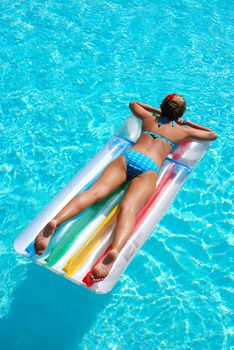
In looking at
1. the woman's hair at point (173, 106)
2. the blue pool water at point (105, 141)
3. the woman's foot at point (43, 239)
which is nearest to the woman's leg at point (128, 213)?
the woman's foot at point (43, 239)

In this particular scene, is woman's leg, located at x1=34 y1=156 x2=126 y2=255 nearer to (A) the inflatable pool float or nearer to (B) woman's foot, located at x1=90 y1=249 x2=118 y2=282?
(A) the inflatable pool float

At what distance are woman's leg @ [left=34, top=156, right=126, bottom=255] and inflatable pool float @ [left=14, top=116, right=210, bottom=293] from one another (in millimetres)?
131

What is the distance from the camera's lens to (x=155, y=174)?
3854 millimetres

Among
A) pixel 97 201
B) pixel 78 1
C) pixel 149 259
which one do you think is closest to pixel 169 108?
pixel 97 201

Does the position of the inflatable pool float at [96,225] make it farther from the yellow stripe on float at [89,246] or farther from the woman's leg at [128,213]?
the woman's leg at [128,213]

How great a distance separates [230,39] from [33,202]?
4.54 metres

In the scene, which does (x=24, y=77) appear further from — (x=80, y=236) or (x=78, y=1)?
(x=80, y=236)

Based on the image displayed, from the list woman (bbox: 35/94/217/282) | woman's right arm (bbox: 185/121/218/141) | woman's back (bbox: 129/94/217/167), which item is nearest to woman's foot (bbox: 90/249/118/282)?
woman (bbox: 35/94/217/282)

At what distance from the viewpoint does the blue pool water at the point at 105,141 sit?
145 inches

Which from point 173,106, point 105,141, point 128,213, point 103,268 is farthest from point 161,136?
point 103,268

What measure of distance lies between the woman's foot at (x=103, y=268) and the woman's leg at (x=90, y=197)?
400 mm

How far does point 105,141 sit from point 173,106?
4.33 feet

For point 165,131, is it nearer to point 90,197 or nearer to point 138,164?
point 138,164

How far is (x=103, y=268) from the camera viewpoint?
9.79ft
